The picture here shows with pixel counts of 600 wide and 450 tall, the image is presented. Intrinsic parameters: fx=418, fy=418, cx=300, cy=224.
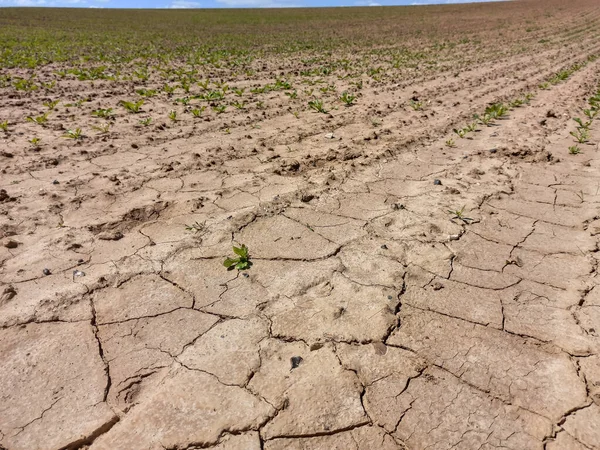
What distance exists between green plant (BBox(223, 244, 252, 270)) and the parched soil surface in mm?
55

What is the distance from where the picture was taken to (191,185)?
4.02 meters

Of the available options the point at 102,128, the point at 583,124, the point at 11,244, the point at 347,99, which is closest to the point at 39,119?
the point at 102,128

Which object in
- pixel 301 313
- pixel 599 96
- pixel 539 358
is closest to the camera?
pixel 539 358

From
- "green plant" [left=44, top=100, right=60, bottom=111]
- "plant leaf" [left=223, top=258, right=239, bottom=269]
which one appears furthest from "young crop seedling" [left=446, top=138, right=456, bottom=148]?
"green plant" [left=44, top=100, right=60, bottom=111]

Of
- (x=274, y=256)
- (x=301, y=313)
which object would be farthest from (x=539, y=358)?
(x=274, y=256)

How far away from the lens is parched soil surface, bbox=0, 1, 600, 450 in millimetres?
1868

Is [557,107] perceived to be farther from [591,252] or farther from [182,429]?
[182,429]

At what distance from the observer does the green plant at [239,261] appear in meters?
2.86

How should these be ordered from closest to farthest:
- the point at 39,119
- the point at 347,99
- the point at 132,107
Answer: the point at 39,119, the point at 132,107, the point at 347,99

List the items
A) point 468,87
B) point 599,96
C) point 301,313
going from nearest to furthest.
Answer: point 301,313
point 599,96
point 468,87

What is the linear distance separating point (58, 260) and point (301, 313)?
5.75 ft

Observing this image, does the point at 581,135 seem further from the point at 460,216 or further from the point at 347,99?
the point at 347,99

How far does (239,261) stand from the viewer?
9.52 ft

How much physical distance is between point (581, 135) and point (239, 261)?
4681 mm
